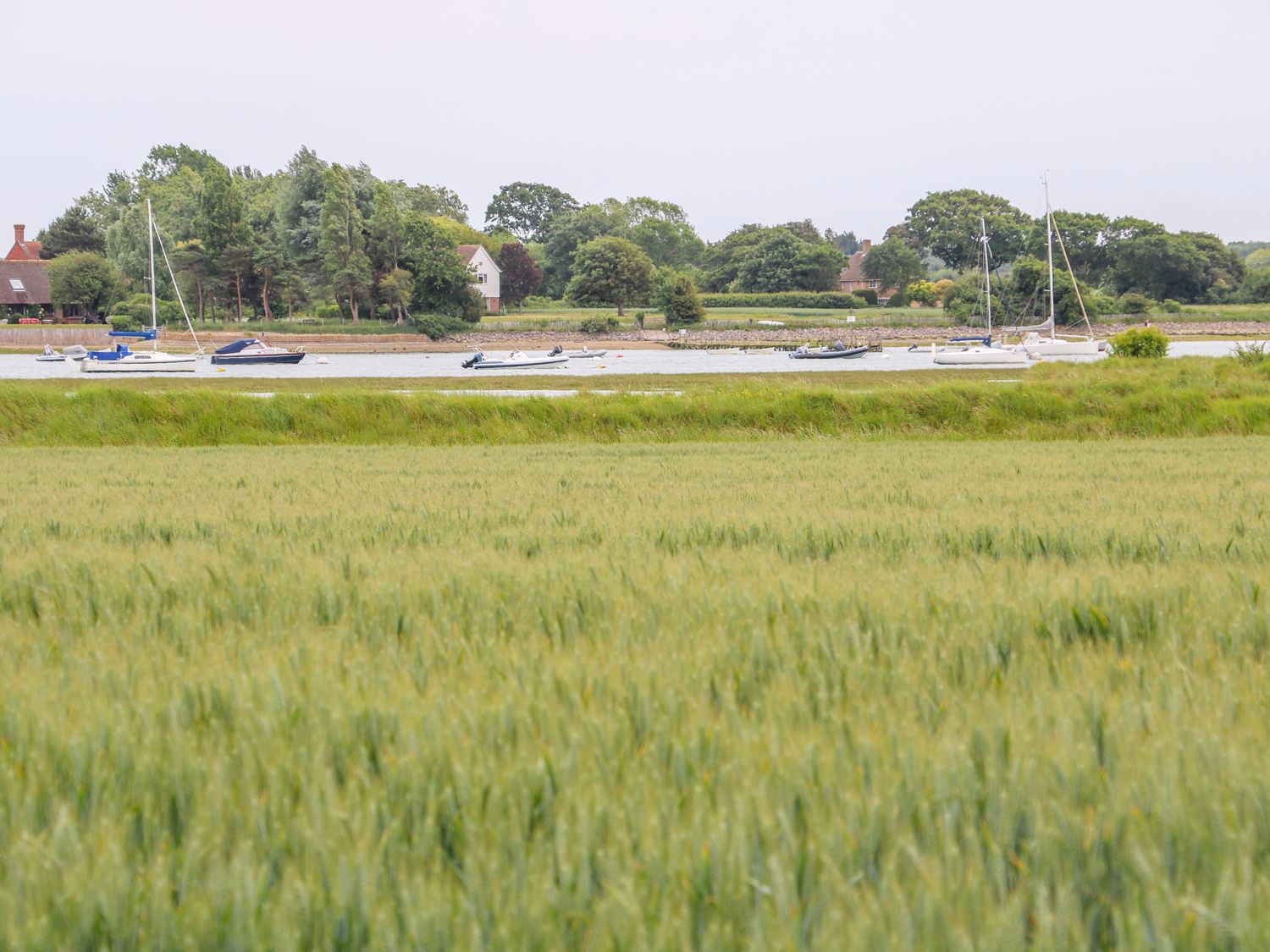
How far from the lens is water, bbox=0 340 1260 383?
196ft

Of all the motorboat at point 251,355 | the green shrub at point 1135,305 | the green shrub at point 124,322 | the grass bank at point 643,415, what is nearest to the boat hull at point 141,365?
the motorboat at point 251,355

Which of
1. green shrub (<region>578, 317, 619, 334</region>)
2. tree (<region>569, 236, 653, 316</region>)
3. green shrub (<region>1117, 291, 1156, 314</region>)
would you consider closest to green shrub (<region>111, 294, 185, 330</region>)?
green shrub (<region>578, 317, 619, 334</region>)

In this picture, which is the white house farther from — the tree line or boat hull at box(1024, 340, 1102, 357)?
boat hull at box(1024, 340, 1102, 357)

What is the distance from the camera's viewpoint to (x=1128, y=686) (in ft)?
8.94

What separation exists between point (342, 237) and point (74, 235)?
183 ft

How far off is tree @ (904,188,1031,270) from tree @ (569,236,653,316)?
1594 inches

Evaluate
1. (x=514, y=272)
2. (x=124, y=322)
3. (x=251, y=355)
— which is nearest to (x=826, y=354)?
(x=251, y=355)

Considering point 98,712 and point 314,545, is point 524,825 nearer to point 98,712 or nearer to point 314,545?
point 98,712

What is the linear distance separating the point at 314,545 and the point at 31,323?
121 m

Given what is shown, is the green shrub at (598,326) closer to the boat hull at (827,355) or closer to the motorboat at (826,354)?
the motorboat at (826,354)

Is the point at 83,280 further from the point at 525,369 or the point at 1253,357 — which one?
the point at 1253,357

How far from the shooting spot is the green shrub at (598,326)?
111 meters

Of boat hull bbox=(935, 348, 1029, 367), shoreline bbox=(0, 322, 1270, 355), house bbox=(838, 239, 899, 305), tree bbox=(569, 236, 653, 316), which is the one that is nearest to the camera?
boat hull bbox=(935, 348, 1029, 367)

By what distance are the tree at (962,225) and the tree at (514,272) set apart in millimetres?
48978
